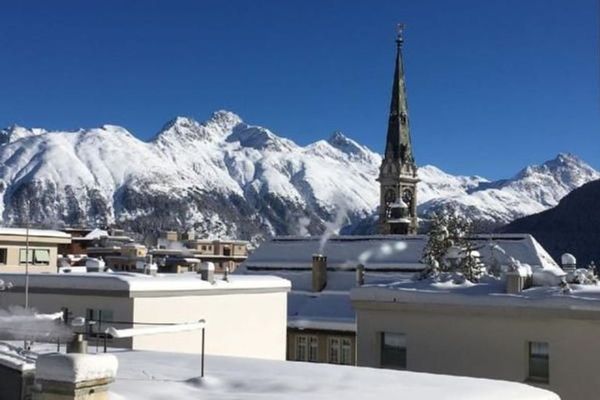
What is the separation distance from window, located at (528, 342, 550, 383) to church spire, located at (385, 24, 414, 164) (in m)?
86.2

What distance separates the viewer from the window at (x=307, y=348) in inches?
1713

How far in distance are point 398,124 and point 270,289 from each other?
7977 cm

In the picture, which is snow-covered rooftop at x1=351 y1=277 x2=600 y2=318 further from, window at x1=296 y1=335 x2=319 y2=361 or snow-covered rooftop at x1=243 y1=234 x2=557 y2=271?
snow-covered rooftop at x1=243 y1=234 x2=557 y2=271

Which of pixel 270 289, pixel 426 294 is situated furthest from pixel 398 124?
pixel 426 294

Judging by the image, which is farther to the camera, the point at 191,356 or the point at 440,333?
the point at 440,333

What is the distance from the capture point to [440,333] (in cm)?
2123

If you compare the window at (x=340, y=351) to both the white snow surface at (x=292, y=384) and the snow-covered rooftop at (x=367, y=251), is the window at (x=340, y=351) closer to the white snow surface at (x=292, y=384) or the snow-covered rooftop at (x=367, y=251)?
the snow-covered rooftop at (x=367, y=251)

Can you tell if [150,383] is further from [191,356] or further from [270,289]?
[270,289]

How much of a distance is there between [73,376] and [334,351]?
3512 centimetres

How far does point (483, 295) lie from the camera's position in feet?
67.9

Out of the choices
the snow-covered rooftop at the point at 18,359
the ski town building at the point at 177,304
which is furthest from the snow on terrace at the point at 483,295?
the snow-covered rooftop at the point at 18,359

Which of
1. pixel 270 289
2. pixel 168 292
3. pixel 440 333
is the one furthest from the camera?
pixel 270 289

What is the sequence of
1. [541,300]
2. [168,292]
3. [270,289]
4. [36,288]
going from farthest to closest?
[270,289], [36,288], [168,292], [541,300]

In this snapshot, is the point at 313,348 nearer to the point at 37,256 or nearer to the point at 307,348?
the point at 307,348
